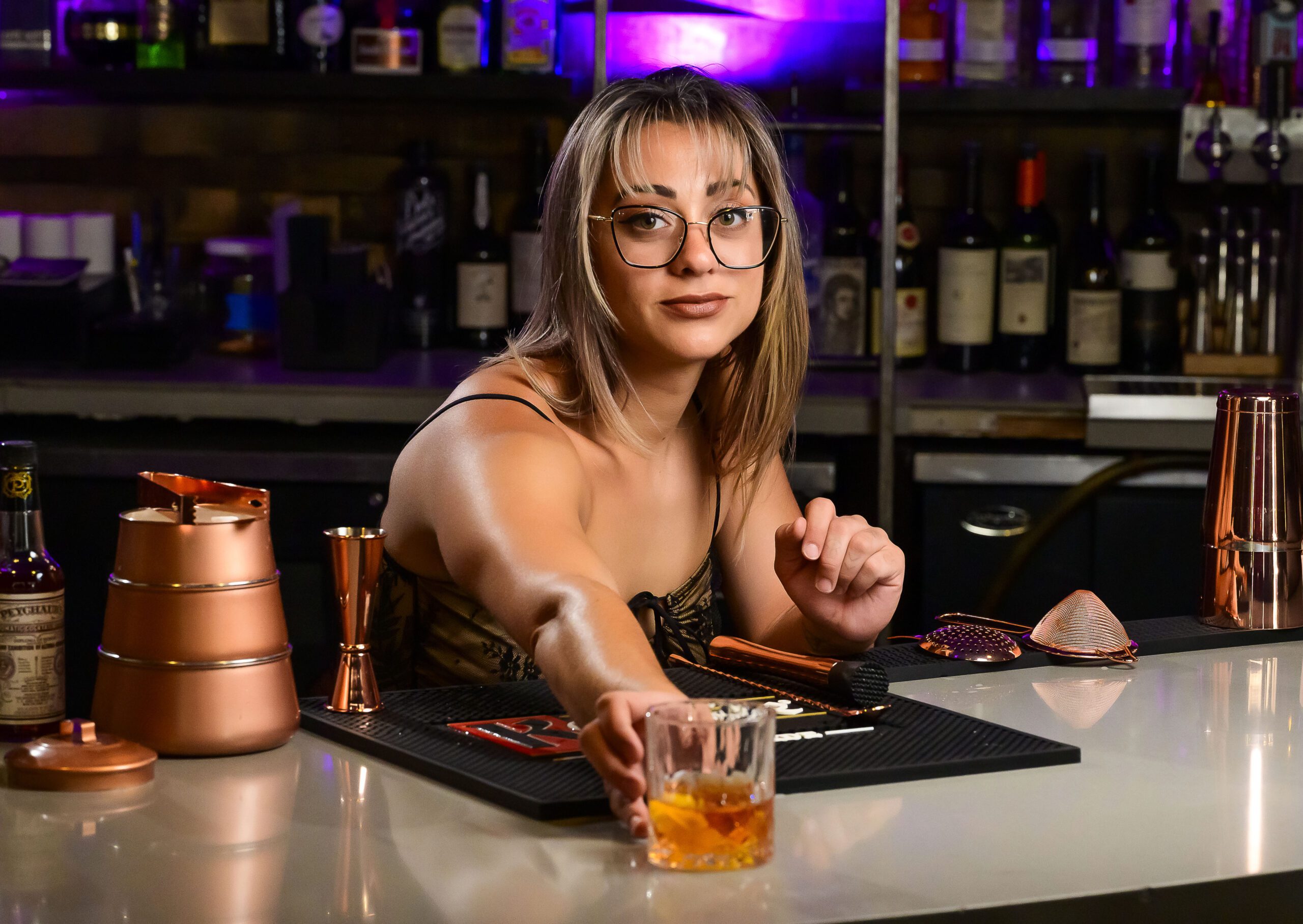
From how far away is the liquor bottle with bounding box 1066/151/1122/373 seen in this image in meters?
2.73

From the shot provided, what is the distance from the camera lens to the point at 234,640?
0.98 metres

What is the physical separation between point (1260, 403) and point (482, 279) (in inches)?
67.6

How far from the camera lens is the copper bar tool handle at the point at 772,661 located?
3.67 feet

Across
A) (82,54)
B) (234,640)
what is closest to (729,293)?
(234,640)

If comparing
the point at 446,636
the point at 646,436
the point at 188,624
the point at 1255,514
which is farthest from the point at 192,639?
the point at 1255,514

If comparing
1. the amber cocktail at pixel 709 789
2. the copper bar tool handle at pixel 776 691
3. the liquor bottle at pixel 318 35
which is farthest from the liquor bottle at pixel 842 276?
the amber cocktail at pixel 709 789

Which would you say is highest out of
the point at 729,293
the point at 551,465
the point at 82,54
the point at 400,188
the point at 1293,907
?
the point at 82,54

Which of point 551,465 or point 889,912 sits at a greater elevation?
point 551,465

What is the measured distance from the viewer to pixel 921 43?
2746 mm

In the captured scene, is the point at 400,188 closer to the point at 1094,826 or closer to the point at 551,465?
the point at 551,465

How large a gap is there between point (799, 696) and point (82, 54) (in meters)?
2.22

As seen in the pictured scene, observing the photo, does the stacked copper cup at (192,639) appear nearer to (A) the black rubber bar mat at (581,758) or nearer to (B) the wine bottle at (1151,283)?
(A) the black rubber bar mat at (581,758)

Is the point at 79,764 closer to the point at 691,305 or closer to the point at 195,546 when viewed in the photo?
the point at 195,546

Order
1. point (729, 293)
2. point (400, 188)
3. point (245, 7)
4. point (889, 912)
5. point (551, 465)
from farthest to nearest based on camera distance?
point (400, 188), point (245, 7), point (729, 293), point (551, 465), point (889, 912)
